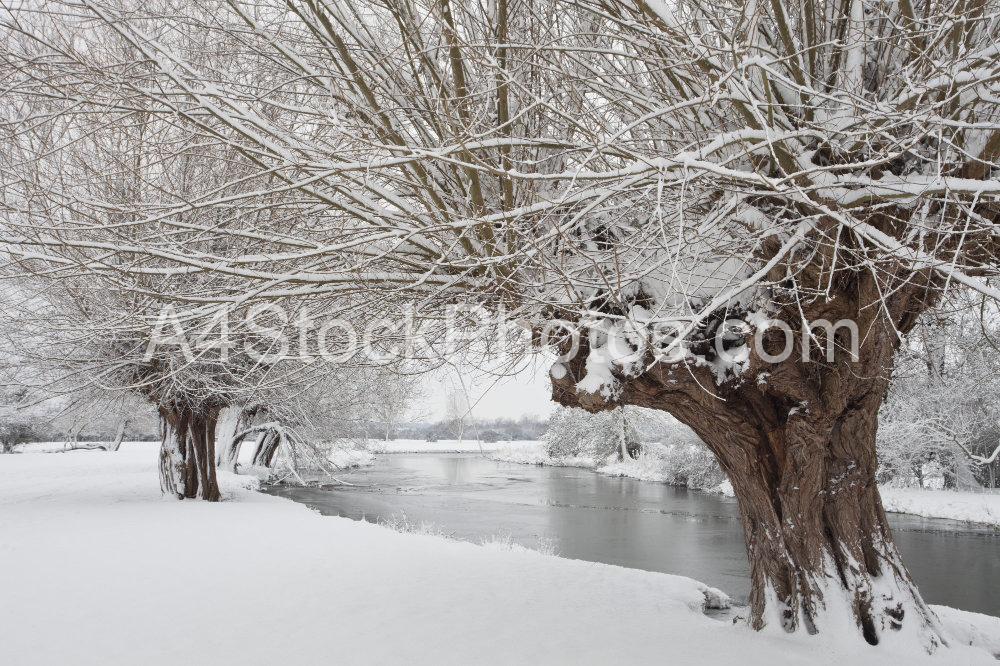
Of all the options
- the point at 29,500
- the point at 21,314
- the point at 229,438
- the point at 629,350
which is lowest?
the point at 29,500

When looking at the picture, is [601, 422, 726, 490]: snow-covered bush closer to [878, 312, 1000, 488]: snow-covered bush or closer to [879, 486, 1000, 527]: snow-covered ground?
[879, 486, 1000, 527]: snow-covered ground

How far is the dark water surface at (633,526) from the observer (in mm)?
10242

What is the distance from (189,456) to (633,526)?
10.0m

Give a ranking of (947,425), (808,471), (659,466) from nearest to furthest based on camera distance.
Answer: (808,471), (947,425), (659,466)

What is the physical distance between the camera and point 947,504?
16203mm

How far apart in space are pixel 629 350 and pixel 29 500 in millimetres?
14127

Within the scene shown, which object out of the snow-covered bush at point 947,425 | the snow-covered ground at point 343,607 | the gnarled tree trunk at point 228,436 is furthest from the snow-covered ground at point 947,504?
the gnarled tree trunk at point 228,436

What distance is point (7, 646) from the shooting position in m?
4.43

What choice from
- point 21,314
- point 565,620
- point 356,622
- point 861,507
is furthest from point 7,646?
point 21,314

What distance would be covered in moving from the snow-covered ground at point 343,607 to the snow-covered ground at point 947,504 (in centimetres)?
1174

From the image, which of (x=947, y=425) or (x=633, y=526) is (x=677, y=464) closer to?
(x=947, y=425)

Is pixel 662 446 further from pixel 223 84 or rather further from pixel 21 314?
pixel 223 84

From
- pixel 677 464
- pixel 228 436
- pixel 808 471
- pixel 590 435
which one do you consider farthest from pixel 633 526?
pixel 590 435

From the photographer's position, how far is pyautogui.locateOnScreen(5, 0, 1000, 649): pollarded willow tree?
3.21 meters
